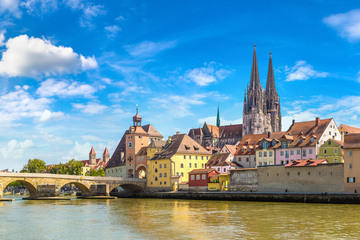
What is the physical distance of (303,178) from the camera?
61.5 meters

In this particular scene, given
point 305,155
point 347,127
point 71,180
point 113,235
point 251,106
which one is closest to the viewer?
point 113,235

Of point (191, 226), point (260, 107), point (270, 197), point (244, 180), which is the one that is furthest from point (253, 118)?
point (191, 226)

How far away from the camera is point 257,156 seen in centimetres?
8031

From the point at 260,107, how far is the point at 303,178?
3868 inches

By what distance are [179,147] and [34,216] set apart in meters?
47.7

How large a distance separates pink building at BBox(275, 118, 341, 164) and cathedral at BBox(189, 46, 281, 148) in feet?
248

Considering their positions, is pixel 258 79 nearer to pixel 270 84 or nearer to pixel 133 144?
pixel 270 84

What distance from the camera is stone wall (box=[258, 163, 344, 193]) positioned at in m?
57.7

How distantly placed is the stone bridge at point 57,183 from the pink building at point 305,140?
2812 centimetres

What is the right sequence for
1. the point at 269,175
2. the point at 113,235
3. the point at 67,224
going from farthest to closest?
1. the point at 269,175
2. the point at 67,224
3. the point at 113,235

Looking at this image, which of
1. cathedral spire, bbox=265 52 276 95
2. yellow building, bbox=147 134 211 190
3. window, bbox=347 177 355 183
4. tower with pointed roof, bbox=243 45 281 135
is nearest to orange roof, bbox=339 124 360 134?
yellow building, bbox=147 134 211 190

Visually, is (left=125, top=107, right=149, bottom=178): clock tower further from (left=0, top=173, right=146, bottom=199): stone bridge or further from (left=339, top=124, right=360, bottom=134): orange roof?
(left=339, top=124, right=360, bottom=134): orange roof

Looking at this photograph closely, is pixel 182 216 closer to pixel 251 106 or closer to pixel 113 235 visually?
pixel 113 235

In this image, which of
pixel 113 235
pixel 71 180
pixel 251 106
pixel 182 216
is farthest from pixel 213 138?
pixel 113 235
